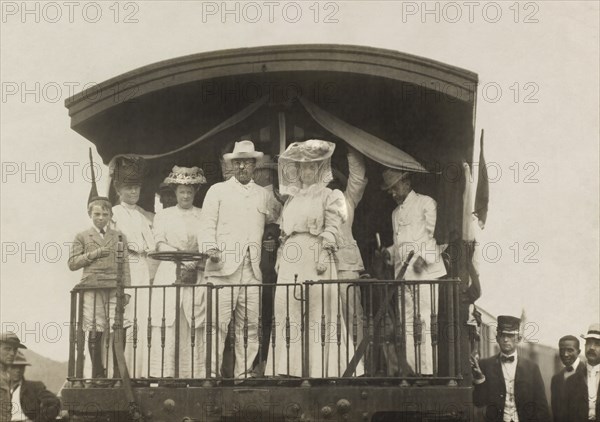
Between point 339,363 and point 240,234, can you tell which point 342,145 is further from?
point 339,363

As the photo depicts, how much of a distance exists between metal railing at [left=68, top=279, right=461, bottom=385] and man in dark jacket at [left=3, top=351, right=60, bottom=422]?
1.65 m

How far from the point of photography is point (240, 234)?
10.6m

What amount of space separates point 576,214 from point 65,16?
6927mm

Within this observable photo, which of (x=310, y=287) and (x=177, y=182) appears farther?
(x=177, y=182)

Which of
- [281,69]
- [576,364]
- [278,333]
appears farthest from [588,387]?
[281,69]

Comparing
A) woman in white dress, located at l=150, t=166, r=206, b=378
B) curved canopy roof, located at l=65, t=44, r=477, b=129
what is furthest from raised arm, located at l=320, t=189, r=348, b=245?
woman in white dress, located at l=150, t=166, r=206, b=378

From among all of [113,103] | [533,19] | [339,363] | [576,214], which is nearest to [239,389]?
[339,363]

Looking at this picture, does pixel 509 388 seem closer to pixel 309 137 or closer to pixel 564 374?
pixel 564 374

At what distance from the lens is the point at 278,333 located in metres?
10.3

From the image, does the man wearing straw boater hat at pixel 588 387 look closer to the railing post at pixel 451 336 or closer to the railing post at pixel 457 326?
the railing post at pixel 457 326

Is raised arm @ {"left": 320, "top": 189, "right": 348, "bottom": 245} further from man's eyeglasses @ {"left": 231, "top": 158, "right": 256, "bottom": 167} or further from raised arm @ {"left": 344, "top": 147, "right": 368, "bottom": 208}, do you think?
man's eyeglasses @ {"left": 231, "top": 158, "right": 256, "bottom": 167}

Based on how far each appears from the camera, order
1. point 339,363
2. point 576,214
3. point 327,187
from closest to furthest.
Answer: point 339,363 → point 327,187 → point 576,214

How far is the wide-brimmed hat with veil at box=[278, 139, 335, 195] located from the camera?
34.9ft

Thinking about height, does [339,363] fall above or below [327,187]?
below
